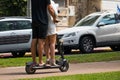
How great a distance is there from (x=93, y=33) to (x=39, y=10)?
8965 millimetres

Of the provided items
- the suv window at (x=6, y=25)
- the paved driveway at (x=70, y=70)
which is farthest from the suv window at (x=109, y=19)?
the paved driveway at (x=70, y=70)

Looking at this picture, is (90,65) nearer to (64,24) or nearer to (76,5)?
(64,24)

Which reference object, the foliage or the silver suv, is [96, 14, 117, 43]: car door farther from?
the foliage

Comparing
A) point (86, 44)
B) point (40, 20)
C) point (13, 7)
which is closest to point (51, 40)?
point (40, 20)

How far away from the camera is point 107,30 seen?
2027 centimetres

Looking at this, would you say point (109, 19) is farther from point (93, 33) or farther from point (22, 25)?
point (22, 25)

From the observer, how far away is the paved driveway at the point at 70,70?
36.7ft

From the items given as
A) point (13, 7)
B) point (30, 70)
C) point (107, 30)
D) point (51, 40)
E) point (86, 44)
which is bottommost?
point (86, 44)

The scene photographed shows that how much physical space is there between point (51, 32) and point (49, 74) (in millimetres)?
980

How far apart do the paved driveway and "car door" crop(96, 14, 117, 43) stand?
263 inches

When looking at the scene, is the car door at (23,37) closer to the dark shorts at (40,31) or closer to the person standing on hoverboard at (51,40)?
the person standing on hoverboard at (51,40)

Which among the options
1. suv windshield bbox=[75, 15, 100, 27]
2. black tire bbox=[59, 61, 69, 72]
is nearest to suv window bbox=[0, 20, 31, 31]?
suv windshield bbox=[75, 15, 100, 27]

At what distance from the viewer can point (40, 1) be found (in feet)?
37.1

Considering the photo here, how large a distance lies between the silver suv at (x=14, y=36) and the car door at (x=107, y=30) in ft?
9.95
